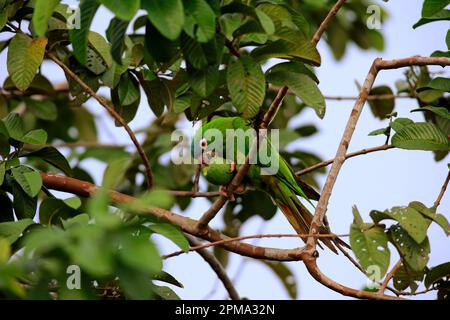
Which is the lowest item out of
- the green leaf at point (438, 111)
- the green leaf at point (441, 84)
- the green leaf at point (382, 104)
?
the green leaf at point (438, 111)

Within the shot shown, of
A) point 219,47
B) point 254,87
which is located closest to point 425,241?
point 254,87

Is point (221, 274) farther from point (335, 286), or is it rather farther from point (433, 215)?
point (433, 215)

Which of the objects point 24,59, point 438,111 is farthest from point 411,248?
point 24,59

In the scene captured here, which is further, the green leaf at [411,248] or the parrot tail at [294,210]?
the parrot tail at [294,210]

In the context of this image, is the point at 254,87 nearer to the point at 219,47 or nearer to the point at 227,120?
the point at 219,47

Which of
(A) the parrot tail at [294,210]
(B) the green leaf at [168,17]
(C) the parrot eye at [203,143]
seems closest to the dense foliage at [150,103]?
(B) the green leaf at [168,17]

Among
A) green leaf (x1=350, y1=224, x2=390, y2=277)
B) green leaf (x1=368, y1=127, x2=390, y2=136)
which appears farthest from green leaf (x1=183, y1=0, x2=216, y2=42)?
green leaf (x1=368, y1=127, x2=390, y2=136)

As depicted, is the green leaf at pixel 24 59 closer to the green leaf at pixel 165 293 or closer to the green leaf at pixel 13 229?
the green leaf at pixel 13 229

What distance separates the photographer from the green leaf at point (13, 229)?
2.86 m

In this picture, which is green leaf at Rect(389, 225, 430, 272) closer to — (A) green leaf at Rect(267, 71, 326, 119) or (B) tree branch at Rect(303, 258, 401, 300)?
(B) tree branch at Rect(303, 258, 401, 300)

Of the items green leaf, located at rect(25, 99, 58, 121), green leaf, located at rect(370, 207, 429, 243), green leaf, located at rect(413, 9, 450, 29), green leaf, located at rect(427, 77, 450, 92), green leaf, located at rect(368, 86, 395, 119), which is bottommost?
green leaf, located at rect(370, 207, 429, 243)

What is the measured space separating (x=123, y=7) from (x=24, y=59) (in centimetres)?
148

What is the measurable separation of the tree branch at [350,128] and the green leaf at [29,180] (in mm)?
1308

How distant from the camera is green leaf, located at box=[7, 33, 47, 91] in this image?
11.9 ft
